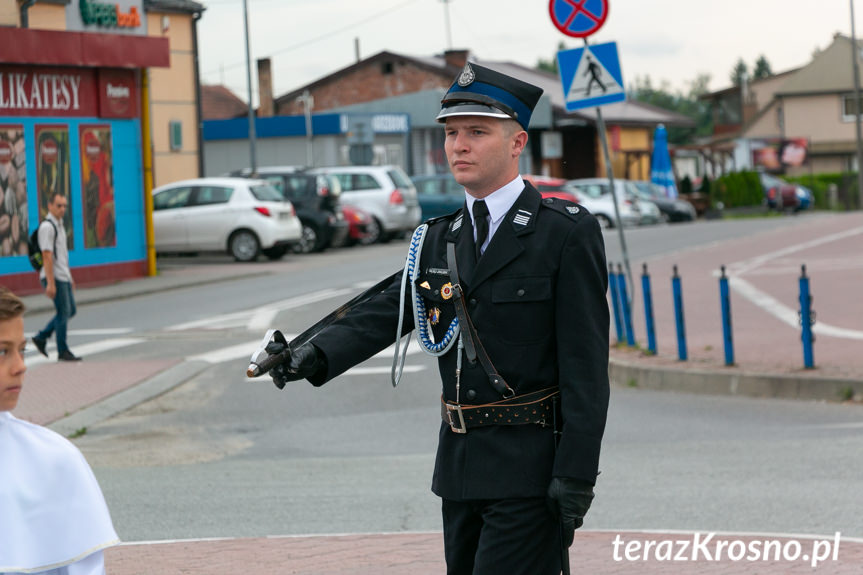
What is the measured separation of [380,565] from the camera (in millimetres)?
5961

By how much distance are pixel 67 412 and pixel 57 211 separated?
347cm

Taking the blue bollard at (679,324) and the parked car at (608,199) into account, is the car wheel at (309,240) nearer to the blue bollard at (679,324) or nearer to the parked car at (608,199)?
the parked car at (608,199)

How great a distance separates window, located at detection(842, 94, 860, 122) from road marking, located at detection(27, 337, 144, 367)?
227 feet

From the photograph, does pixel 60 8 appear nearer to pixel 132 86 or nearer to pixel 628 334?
pixel 132 86

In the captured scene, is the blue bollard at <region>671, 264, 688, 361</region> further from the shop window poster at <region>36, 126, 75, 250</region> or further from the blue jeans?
the shop window poster at <region>36, 126, 75, 250</region>

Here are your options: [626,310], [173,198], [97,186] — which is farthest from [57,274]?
[173,198]

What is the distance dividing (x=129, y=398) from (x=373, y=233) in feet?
68.3

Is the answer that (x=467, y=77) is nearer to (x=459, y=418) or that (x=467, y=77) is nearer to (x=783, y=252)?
(x=459, y=418)

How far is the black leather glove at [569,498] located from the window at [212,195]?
24.2 m

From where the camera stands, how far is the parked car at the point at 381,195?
32.5 m

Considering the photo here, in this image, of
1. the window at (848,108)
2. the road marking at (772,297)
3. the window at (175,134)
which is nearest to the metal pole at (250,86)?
the window at (175,134)

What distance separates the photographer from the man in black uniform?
348 cm

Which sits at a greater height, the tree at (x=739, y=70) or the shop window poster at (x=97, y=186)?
the tree at (x=739, y=70)

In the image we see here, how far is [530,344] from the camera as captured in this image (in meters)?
3.56
